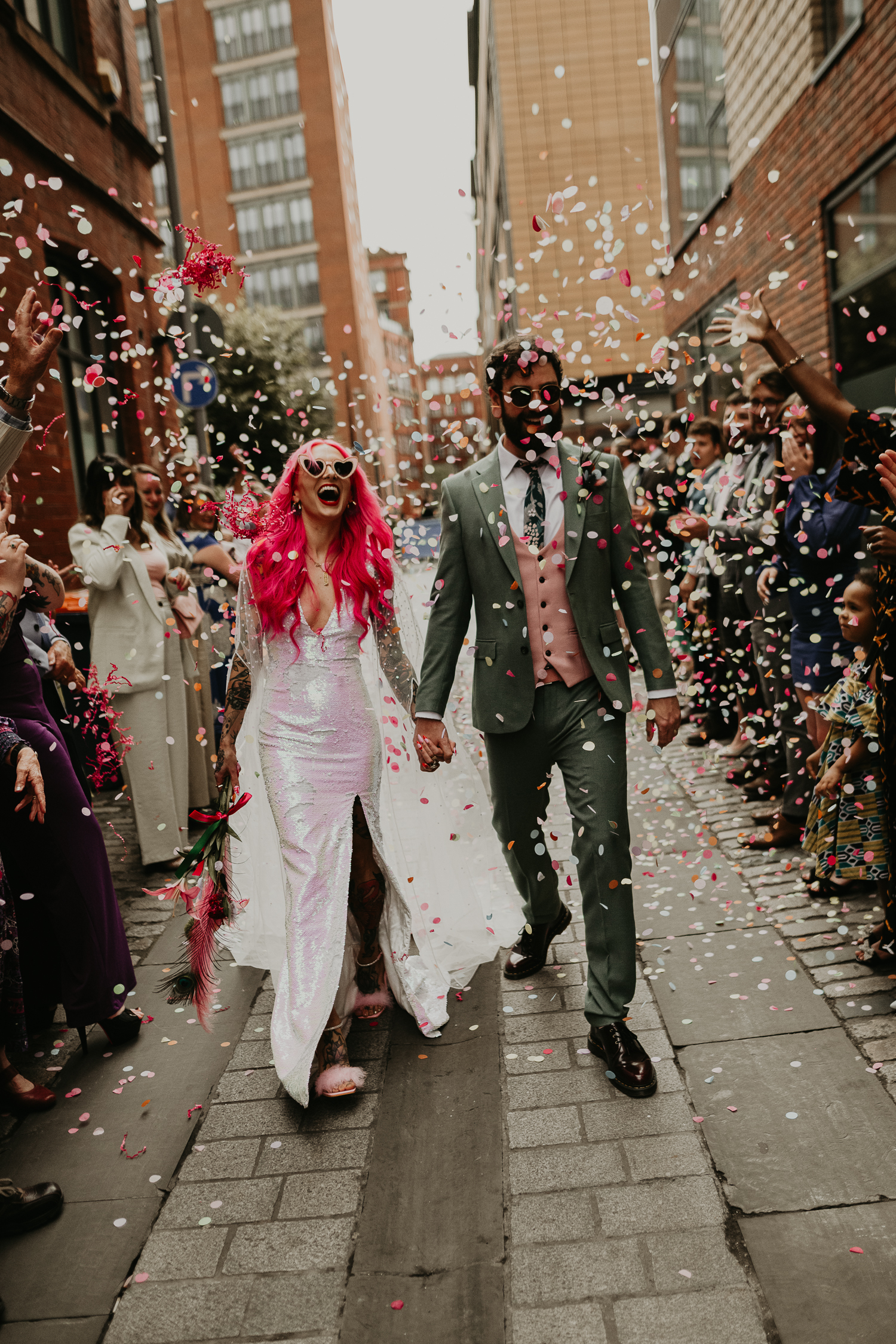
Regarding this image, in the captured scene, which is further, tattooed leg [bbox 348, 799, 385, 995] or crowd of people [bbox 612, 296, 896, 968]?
tattooed leg [bbox 348, 799, 385, 995]

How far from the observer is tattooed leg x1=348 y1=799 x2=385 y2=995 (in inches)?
155

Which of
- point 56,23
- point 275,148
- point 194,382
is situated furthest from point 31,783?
point 275,148

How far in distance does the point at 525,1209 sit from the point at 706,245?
39.8 ft

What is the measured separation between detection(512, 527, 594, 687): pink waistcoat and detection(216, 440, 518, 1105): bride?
572mm

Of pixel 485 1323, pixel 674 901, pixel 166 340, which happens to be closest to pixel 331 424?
pixel 166 340

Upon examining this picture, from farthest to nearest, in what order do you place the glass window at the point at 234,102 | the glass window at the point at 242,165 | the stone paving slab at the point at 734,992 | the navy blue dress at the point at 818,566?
the glass window at the point at 242,165, the glass window at the point at 234,102, the navy blue dress at the point at 818,566, the stone paving slab at the point at 734,992

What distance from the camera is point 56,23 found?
11.1 metres

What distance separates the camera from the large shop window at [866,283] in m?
7.68

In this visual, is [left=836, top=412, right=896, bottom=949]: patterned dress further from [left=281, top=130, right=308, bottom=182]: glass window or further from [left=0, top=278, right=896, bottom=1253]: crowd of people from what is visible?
[left=281, top=130, right=308, bottom=182]: glass window

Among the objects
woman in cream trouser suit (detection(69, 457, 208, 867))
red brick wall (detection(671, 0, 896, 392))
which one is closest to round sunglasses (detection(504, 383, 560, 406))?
red brick wall (detection(671, 0, 896, 392))

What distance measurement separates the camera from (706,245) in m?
12.7

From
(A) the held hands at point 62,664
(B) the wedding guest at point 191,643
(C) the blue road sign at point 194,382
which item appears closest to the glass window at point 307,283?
(C) the blue road sign at point 194,382

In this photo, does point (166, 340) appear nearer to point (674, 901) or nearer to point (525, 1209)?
point (674, 901)

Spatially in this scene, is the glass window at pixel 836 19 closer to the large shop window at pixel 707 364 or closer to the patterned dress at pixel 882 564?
the large shop window at pixel 707 364
